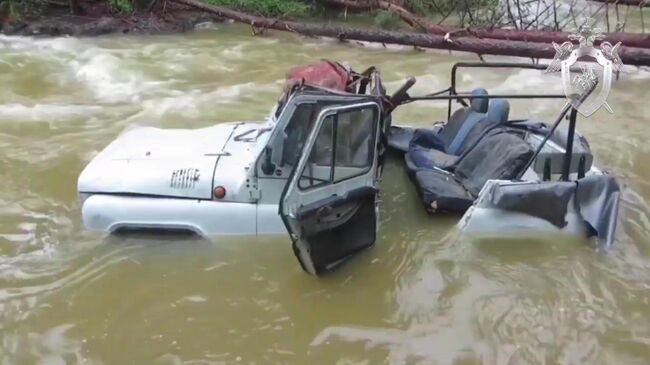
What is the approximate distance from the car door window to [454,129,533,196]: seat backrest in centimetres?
149

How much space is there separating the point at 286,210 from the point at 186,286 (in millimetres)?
1293

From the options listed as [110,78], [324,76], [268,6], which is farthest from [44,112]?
[268,6]

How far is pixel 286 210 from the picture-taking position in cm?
567

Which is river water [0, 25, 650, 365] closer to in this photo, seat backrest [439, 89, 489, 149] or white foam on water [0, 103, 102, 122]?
seat backrest [439, 89, 489, 149]

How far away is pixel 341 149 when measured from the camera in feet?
20.3

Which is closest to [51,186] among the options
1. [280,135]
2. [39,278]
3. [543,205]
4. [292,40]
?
[39,278]

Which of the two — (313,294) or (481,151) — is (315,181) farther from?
(481,151)

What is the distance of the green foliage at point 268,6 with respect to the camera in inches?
733

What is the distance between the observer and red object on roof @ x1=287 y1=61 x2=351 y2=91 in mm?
6707

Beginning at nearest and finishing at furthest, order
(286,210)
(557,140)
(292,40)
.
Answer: (286,210), (557,140), (292,40)

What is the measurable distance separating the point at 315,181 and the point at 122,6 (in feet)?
45.2

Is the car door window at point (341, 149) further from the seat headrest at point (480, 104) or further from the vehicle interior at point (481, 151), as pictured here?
the seat headrest at point (480, 104)

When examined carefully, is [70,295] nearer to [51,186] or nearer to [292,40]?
[51,186]

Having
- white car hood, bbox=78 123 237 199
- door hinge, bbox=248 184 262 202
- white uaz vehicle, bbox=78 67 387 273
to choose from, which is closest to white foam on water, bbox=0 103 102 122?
white car hood, bbox=78 123 237 199
